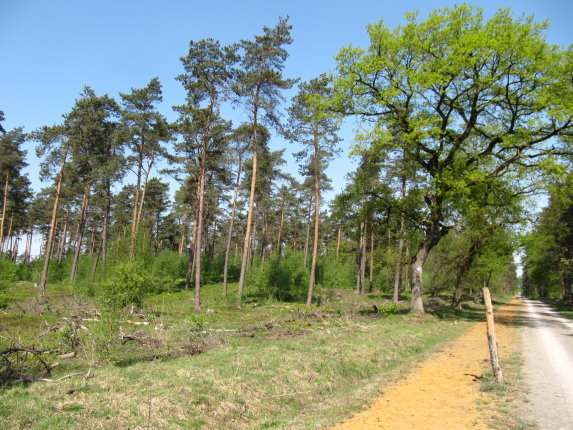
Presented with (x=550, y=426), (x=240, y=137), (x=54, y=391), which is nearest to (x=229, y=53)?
(x=240, y=137)

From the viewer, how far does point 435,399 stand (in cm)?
772

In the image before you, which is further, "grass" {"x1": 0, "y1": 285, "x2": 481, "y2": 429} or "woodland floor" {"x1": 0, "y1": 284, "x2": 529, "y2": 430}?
"woodland floor" {"x1": 0, "y1": 284, "x2": 529, "y2": 430}

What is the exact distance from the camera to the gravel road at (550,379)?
6309 mm

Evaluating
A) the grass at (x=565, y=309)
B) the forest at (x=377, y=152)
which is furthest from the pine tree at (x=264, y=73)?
the grass at (x=565, y=309)

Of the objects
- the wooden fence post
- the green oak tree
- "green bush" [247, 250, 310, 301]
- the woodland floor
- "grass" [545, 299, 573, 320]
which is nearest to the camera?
the woodland floor

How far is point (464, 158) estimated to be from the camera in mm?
19969

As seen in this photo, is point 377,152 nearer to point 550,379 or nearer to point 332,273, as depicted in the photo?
point 550,379

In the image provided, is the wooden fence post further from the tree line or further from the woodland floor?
the tree line

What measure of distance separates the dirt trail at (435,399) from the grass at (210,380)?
464 mm

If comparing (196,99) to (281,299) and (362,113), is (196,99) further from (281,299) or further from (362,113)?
(281,299)

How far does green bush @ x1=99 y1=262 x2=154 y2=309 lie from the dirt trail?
6.02 m

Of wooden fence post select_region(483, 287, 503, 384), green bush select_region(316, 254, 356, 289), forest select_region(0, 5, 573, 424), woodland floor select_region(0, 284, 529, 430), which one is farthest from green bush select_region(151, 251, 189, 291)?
wooden fence post select_region(483, 287, 503, 384)

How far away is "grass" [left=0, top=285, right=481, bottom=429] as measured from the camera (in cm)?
616

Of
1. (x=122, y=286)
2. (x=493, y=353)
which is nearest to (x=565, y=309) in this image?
(x=493, y=353)
